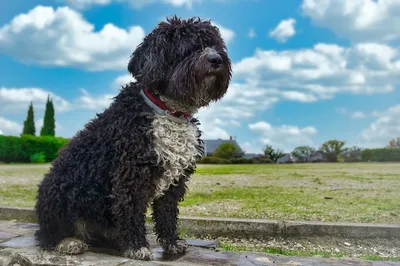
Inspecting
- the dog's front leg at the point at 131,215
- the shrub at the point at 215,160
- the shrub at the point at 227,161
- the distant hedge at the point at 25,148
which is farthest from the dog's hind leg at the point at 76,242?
the shrub at the point at 215,160

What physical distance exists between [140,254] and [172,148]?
2.99ft

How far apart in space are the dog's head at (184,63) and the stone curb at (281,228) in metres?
2.60

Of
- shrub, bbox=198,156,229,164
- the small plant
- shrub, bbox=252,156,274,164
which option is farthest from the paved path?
shrub, bbox=198,156,229,164

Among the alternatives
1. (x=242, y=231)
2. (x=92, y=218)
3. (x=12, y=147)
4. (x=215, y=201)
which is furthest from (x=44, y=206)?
(x=12, y=147)

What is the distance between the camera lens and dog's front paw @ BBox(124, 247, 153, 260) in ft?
12.2

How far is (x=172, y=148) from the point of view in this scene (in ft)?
12.3

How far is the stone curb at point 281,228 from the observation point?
5.79m

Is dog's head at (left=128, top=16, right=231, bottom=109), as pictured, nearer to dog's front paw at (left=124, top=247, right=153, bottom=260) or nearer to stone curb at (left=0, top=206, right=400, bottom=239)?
dog's front paw at (left=124, top=247, right=153, bottom=260)

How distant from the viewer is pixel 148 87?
3.69 meters

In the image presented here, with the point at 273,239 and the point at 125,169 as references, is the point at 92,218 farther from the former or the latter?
the point at 273,239

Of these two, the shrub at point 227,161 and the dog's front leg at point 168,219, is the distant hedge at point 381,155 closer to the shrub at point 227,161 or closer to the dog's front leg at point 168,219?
the shrub at point 227,161

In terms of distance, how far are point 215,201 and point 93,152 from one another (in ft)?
16.4

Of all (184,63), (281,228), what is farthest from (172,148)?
(281,228)

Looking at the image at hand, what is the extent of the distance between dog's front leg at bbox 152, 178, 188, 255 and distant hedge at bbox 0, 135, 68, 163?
90.9 feet
